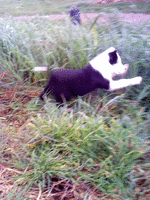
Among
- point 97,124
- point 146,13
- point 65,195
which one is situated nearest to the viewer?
point 65,195

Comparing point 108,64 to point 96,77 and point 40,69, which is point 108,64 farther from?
point 40,69

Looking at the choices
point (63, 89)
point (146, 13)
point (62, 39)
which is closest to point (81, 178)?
point (63, 89)

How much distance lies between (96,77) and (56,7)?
3.17 m

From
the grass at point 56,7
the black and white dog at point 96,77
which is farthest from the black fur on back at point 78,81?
the grass at point 56,7

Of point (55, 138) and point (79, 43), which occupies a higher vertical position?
point (79, 43)

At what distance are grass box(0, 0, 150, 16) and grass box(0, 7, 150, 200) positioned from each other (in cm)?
93

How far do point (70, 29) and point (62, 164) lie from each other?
228 centimetres

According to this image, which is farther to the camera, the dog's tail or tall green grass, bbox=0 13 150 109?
the dog's tail

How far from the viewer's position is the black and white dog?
223 centimetres

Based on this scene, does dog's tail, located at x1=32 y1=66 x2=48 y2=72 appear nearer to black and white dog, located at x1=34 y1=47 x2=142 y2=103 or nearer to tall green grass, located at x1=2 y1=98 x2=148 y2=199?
black and white dog, located at x1=34 y1=47 x2=142 y2=103

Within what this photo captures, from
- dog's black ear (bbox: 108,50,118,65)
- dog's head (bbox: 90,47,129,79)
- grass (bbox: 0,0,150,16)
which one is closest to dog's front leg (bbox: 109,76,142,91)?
dog's head (bbox: 90,47,129,79)

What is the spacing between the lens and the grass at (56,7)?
3.49 m

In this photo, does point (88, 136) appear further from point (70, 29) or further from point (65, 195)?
point (70, 29)

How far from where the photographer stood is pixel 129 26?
10.3 ft
